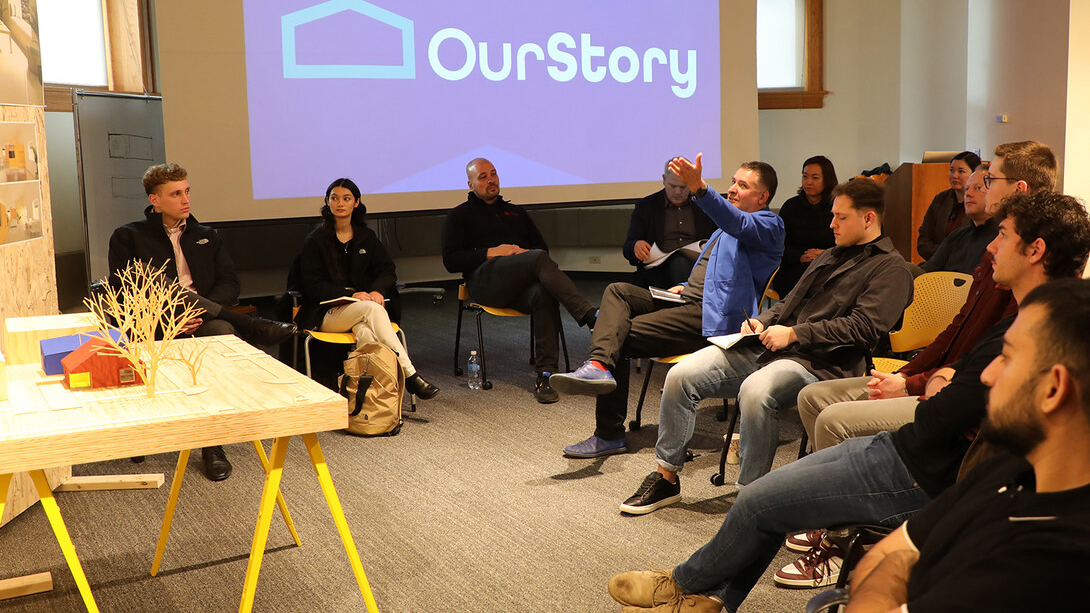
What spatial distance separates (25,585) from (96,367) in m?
0.76

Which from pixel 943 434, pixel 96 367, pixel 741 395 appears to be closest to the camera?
pixel 943 434

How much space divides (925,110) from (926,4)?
3.22ft

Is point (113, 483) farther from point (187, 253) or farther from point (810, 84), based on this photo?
point (810, 84)

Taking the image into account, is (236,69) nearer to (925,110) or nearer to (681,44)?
(681,44)

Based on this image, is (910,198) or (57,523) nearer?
(57,523)

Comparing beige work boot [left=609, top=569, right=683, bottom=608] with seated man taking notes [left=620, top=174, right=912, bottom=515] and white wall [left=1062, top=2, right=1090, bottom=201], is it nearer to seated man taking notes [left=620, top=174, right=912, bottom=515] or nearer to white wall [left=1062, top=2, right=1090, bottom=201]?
seated man taking notes [left=620, top=174, right=912, bottom=515]

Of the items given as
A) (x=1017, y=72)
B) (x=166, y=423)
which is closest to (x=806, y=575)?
(x=166, y=423)

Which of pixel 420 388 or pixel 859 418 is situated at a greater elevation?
pixel 859 418

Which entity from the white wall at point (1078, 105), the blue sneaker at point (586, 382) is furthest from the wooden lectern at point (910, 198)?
the blue sneaker at point (586, 382)

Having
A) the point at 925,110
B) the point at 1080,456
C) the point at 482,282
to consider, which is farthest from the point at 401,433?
the point at 925,110

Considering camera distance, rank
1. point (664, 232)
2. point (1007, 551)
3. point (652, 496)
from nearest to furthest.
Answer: point (1007, 551)
point (652, 496)
point (664, 232)

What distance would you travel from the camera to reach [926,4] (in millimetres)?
8406

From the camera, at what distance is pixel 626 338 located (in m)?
3.72

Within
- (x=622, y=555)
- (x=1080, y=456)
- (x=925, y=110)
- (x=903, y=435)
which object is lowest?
(x=622, y=555)
